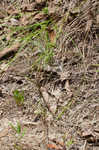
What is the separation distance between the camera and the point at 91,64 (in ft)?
7.34

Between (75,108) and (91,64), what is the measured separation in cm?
41

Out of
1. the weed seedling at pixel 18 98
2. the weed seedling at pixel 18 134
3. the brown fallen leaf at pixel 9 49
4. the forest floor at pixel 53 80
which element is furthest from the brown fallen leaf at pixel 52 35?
the weed seedling at pixel 18 134

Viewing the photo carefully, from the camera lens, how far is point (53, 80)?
2.31 meters

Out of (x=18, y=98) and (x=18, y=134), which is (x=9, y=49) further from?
(x=18, y=134)

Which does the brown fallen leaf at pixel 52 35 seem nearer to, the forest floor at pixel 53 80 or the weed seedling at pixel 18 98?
the forest floor at pixel 53 80

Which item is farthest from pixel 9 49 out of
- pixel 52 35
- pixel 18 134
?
pixel 18 134

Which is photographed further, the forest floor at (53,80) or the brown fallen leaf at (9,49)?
the brown fallen leaf at (9,49)

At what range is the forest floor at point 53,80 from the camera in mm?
1984

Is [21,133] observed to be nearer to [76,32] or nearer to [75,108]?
[75,108]

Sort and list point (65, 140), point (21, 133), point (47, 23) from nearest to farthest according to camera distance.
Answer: point (65, 140) → point (21, 133) → point (47, 23)

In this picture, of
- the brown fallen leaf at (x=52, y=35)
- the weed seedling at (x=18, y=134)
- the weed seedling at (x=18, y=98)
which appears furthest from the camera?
the brown fallen leaf at (x=52, y=35)

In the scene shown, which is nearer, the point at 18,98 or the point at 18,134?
the point at 18,134


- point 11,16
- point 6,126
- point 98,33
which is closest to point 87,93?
point 98,33

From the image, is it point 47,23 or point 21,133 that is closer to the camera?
point 21,133
